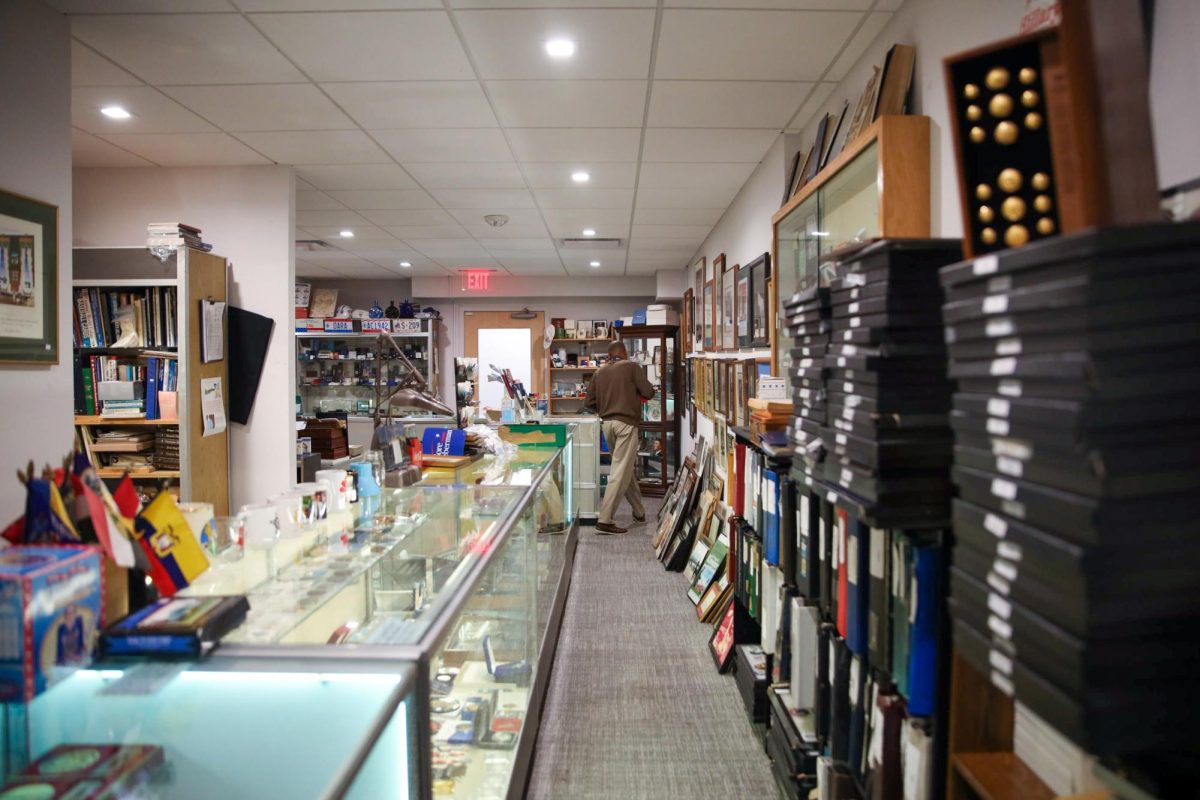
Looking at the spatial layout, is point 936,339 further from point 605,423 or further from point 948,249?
point 605,423

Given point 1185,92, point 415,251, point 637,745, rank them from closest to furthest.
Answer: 1. point 1185,92
2. point 637,745
3. point 415,251

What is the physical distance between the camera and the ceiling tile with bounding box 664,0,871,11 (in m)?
2.23

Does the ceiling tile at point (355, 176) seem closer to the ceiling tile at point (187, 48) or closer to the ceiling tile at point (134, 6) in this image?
the ceiling tile at point (187, 48)

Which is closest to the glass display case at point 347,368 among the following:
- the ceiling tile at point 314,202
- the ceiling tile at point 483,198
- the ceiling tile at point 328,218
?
the ceiling tile at point 328,218

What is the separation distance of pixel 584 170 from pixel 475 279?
4617 mm

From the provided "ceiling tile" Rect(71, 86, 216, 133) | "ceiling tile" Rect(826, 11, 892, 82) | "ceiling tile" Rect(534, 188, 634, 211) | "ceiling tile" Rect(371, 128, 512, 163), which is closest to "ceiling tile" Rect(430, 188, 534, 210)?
"ceiling tile" Rect(534, 188, 634, 211)

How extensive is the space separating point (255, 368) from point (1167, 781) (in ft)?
14.6

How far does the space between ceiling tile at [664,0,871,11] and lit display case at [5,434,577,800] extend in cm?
194

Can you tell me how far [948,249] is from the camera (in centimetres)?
154

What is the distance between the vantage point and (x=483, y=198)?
4930mm

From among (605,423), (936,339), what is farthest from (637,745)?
(605,423)

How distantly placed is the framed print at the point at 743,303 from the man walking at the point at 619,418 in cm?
195

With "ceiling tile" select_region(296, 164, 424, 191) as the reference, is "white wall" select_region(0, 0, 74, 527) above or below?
below

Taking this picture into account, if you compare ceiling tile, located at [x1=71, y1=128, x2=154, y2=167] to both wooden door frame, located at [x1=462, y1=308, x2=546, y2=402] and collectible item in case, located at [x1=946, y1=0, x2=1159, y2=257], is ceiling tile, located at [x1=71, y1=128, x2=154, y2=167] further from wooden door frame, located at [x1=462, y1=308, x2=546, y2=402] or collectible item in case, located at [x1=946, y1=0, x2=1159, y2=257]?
wooden door frame, located at [x1=462, y1=308, x2=546, y2=402]
